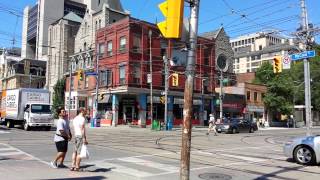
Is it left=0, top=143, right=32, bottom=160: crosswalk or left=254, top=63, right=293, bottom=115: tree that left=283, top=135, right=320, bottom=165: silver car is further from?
left=254, top=63, right=293, bottom=115: tree

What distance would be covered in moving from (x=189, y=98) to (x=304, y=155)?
790 centimetres

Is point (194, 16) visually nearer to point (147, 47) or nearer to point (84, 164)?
point (84, 164)

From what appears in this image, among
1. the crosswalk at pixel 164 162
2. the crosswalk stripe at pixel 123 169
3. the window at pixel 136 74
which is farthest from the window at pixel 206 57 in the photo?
the crosswalk stripe at pixel 123 169

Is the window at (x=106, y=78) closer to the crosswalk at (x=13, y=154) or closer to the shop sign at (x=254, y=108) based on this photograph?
the shop sign at (x=254, y=108)

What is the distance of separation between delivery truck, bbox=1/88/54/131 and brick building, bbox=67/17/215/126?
1289 centimetres

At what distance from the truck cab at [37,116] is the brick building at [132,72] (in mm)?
13836

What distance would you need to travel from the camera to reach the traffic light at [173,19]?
25.3 feet

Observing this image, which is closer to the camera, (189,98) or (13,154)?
(189,98)

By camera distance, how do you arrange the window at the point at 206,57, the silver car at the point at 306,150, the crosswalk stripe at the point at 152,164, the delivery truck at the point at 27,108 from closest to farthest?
the crosswalk stripe at the point at 152,164 < the silver car at the point at 306,150 < the delivery truck at the point at 27,108 < the window at the point at 206,57

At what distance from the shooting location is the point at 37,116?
112 feet

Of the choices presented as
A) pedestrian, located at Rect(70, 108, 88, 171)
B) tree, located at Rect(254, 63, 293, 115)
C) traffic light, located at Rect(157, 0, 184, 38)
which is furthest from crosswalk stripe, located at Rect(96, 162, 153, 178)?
tree, located at Rect(254, 63, 293, 115)

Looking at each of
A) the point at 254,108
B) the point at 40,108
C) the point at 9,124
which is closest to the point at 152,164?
the point at 40,108

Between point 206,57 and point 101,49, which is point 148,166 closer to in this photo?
point 101,49

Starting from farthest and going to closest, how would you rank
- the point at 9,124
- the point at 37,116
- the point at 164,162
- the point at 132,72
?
the point at 132,72
the point at 9,124
the point at 37,116
the point at 164,162
